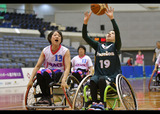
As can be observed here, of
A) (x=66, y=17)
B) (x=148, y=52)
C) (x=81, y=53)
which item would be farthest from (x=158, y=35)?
(x=81, y=53)

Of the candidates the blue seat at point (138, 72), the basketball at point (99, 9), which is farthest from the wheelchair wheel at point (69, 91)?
the blue seat at point (138, 72)

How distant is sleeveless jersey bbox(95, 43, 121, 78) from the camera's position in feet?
12.2

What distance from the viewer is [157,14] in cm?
2423

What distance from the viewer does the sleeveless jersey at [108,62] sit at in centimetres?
371

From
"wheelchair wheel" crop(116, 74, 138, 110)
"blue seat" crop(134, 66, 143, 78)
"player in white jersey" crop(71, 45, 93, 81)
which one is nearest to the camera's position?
"wheelchair wheel" crop(116, 74, 138, 110)

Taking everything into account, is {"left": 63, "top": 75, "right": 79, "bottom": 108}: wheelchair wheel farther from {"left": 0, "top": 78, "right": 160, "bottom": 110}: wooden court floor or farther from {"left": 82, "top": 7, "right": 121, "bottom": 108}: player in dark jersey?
{"left": 0, "top": 78, "right": 160, "bottom": 110}: wooden court floor

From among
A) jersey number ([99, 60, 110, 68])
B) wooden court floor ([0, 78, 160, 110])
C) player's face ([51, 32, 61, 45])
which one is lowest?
wooden court floor ([0, 78, 160, 110])

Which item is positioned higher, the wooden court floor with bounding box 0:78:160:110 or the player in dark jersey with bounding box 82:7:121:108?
the player in dark jersey with bounding box 82:7:121:108

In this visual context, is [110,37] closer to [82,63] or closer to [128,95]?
[128,95]

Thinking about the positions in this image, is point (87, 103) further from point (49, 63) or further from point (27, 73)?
point (27, 73)

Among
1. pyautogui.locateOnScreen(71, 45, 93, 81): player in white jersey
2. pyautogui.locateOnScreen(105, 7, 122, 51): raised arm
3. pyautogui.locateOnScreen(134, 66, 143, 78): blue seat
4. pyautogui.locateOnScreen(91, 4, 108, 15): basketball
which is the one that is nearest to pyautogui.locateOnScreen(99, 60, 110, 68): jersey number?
pyautogui.locateOnScreen(105, 7, 122, 51): raised arm

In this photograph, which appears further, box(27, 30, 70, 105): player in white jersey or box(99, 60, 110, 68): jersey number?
box(27, 30, 70, 105): player in white jersey

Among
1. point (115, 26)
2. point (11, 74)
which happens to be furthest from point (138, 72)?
point (115, 26)

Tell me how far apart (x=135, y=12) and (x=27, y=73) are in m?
15.2
